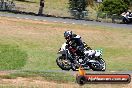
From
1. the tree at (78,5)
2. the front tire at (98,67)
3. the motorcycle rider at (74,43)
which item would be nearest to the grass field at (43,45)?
the front tire at (98,67)

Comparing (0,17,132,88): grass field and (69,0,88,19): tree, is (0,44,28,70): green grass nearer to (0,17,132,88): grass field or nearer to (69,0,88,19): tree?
(0,17,132,88): grass field

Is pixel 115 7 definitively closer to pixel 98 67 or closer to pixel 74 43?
pixel 98 67

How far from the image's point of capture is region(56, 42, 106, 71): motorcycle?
77.2 feet

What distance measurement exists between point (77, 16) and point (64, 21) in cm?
488

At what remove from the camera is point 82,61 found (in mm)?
23922

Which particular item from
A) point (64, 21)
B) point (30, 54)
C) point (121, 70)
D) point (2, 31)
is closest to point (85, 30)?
point (64, 21)

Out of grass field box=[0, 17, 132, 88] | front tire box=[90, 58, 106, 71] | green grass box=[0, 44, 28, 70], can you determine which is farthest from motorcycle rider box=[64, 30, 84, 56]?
green grass box=[0, 44, 28, 70]

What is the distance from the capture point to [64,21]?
4300cm

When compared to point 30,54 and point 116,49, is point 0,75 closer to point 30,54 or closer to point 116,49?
point 30,54

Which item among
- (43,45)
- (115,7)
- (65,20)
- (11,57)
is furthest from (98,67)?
(115,7)

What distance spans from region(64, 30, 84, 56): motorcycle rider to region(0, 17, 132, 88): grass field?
1.54 m

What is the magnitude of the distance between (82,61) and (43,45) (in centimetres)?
852

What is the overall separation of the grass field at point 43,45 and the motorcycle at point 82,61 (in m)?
0.90

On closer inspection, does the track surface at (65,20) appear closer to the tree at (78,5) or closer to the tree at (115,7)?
the tree at (78,5)
